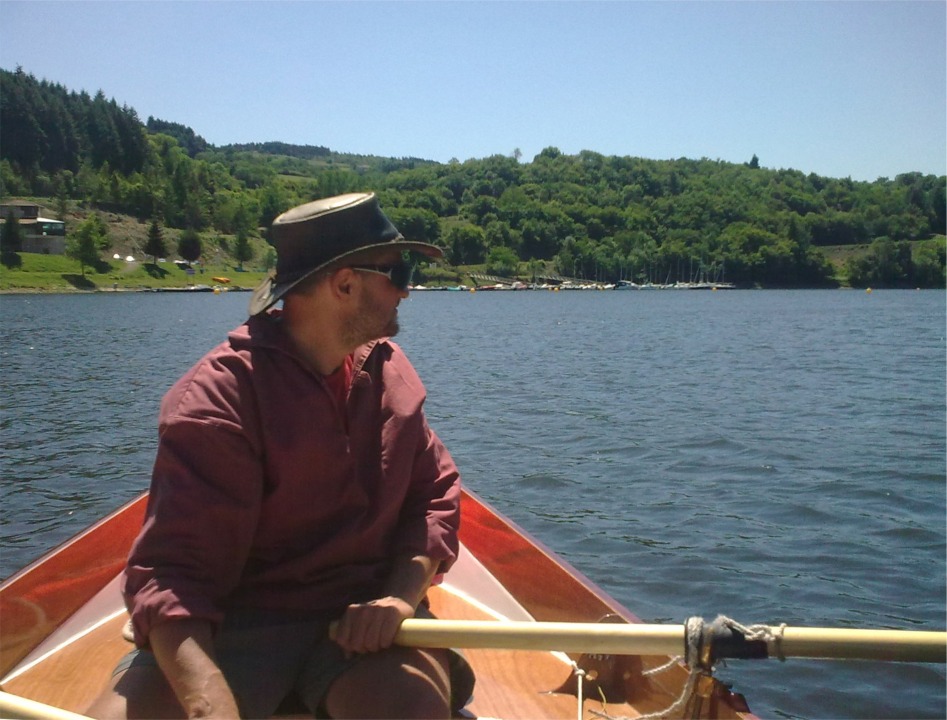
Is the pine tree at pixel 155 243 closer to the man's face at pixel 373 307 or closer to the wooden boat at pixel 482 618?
the wooden boat at pixel 482 618

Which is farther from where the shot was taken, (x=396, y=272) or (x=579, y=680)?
(x=579, y=680)

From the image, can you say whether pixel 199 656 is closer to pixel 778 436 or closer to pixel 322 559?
pixel 322 559

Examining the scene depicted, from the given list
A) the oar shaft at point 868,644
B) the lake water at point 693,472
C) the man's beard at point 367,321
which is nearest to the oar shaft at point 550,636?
the oar shaft at point 868,644

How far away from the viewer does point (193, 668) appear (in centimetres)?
227

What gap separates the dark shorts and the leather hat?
83 centimetres

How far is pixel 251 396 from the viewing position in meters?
2.50

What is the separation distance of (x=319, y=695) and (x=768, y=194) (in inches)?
6636

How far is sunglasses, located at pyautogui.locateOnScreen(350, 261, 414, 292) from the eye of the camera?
8.60ft

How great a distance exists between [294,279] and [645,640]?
4.21ft

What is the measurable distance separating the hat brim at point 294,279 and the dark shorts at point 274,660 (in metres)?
0.82

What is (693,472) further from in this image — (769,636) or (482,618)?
(769,636)

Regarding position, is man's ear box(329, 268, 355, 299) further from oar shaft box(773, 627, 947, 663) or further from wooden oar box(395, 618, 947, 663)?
oar shaft box(773, 627, 947, 663)

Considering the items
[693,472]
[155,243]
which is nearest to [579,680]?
[693,472]

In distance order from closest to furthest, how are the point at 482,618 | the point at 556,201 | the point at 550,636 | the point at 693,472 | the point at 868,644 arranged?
1. the point at 868,644
2. the point at 550,636
3. the point at 482,618
4. the point at 693,472
5. the point at 556,201
